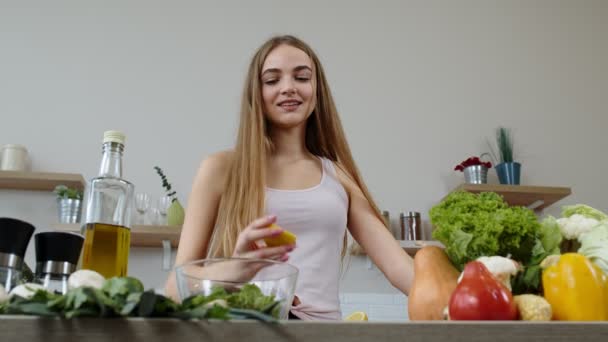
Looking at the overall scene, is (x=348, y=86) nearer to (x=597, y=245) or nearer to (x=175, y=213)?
(x=175, y=213)

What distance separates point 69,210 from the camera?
295 cm

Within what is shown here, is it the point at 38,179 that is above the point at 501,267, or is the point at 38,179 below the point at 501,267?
above

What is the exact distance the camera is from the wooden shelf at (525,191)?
316cm

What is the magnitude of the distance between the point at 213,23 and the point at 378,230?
246cm

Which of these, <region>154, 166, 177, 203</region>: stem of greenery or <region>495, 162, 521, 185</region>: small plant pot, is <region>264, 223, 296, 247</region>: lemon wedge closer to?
<region>154, 166, 177, 203</region>: stem of greenery

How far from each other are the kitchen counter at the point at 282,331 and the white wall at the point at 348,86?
Result: 2744 millimetres

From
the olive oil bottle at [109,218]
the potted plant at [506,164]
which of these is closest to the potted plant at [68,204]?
the potted plant at [506,164]

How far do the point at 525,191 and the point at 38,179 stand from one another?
2.36 metres

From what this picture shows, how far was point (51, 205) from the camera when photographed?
10.4 feet

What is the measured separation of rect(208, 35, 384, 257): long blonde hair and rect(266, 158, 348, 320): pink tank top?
0.06 metres

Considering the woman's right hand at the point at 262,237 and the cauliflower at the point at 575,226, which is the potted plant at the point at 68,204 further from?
the cauliflower at the point at 575,226

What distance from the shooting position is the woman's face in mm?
1311

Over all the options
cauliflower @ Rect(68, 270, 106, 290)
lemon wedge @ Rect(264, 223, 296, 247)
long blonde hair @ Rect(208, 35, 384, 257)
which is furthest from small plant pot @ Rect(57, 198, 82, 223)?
cauliflower @ Rect(68, 270, 106, 290)

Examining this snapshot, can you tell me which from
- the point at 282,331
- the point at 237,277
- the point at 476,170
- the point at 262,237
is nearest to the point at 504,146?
the point at 476,170
